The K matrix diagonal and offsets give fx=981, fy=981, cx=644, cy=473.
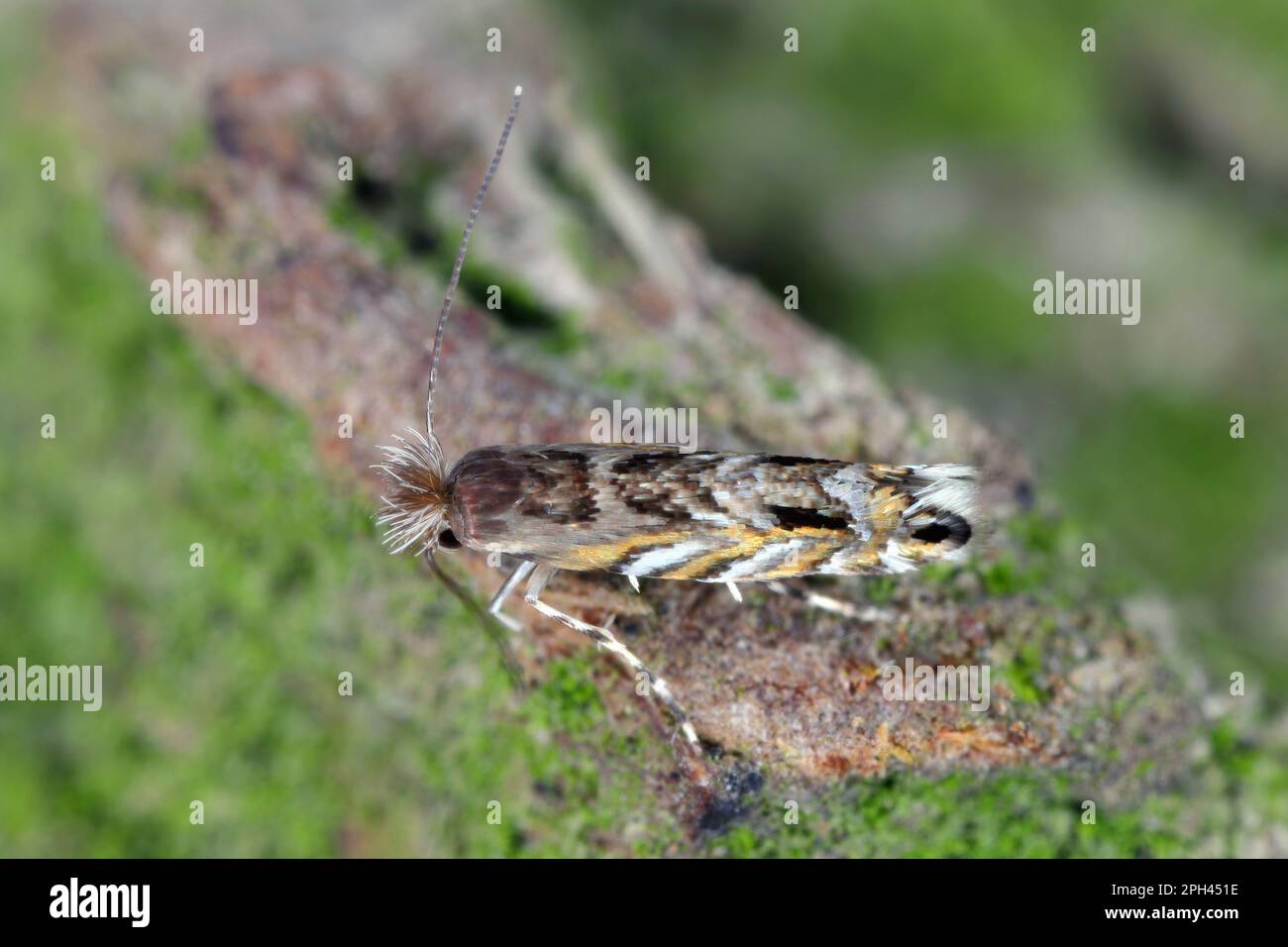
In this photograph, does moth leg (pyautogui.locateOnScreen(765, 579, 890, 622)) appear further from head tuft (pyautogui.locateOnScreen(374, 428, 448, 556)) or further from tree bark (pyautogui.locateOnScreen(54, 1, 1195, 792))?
head tuft (pyautogui.locateOnScreen(374, 428, 448, 556))

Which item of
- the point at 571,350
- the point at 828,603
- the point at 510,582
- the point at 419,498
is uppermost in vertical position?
the point at 571,350

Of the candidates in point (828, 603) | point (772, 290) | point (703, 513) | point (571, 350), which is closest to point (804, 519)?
point (703, 513)

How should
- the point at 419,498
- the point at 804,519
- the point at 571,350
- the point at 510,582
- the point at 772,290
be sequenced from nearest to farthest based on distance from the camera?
1. the point at 804,519
2. the point at 510,582
3. the point at 419,498
4. the point at 571,350
5. the point at 772,290

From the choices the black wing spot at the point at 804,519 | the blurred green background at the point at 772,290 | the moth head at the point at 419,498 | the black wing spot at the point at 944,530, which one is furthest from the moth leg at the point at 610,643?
the blurred green background at the point at 772,290

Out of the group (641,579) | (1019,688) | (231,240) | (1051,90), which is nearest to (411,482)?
(641,579)

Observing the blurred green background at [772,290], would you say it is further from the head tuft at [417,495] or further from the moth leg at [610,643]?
the moth leg at [610,643]

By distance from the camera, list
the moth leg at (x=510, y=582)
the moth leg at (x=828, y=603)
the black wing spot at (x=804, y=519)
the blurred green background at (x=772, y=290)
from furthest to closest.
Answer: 1. the blurred green background at (x=772, y=290)
2. the moth leg at (x=828, y=603)
3. the moth leg at (x=510, y=582)
4. the black wing spot at (x=804, y=519)

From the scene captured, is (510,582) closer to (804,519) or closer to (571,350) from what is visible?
(804,519)
